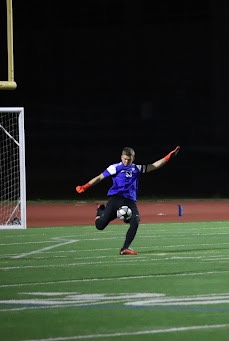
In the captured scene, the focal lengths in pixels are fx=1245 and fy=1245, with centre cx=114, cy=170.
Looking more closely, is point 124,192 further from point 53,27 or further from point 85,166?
point 53,27

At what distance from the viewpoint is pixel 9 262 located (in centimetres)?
1789

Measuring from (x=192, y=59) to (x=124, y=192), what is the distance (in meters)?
36.1

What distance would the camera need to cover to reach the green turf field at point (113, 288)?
35.3 feet

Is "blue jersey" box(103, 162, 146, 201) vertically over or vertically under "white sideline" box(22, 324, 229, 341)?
under

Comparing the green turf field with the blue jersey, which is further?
the blue jersey

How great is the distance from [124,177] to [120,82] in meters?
36.7

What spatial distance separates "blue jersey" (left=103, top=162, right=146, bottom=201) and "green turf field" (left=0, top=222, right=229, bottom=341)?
97 centimetres

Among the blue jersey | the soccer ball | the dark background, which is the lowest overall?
the dark background

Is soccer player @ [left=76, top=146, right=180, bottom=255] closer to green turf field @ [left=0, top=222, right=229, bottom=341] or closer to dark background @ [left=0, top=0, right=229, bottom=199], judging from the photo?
green turf field @ [left=0, top=222, right=229, bottom=341]

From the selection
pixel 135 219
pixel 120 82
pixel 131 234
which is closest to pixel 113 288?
pixel 131 234

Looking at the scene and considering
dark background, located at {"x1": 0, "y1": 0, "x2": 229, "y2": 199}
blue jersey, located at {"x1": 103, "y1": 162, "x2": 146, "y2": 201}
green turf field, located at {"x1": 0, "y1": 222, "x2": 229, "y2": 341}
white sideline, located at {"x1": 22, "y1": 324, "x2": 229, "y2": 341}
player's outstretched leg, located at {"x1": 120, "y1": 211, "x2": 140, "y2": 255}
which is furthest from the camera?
dark background, located at {"x1": 0, "y1": 0, "x2": 229, "y2": 199}

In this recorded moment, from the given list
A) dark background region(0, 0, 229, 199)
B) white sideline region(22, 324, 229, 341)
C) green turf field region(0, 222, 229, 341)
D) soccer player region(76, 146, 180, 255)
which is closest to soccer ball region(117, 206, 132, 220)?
soccer player region(76, 146, 180, 255)

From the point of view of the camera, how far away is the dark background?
169 ft

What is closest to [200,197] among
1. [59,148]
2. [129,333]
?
[59,148]
